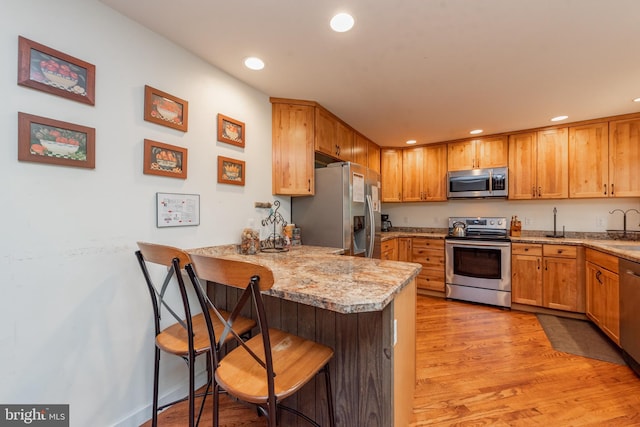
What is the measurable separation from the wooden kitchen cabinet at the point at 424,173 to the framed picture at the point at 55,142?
402 centimetres

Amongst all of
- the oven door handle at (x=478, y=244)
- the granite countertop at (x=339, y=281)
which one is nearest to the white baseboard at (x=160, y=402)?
the granite countertop at (x=339, y=281)

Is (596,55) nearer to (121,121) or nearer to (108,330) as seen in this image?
(121,121)

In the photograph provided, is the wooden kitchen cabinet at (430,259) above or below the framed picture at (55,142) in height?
below

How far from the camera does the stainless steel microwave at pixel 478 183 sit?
3.63 metres

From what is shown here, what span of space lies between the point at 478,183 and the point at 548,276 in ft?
4.66

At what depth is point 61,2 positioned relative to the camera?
1.30 metres

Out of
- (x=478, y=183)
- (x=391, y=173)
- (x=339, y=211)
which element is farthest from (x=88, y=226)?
(x=478, y=183)

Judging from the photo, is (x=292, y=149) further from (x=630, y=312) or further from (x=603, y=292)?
(x=603, y=292)

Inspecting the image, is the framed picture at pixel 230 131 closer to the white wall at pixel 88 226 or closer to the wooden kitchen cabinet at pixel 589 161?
the white wall at pixel 88 226

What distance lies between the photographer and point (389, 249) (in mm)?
3852

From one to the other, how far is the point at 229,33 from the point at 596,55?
2.52 metres

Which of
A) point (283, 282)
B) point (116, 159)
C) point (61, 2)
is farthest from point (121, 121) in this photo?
point (283, 282)

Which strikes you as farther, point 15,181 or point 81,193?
point 81,193
